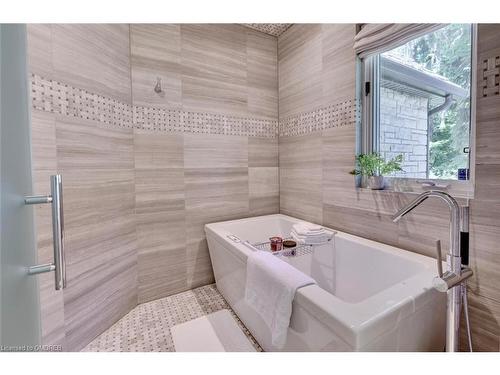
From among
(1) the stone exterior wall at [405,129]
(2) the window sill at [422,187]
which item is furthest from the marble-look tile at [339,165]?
(1) the stone exterior wall at [405,129]

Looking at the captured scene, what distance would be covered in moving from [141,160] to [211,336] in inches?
59.9

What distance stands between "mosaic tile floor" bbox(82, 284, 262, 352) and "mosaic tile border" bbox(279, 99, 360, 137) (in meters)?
1.84

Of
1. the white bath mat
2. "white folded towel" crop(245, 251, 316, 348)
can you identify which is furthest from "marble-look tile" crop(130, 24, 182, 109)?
the white bath mat

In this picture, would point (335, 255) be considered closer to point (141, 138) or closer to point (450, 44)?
point (450, 44)

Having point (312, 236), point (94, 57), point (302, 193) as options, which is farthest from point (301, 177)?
point (94, 57)

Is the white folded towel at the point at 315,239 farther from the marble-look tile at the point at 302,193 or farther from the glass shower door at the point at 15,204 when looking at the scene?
the glass shower door at the point at 15,204

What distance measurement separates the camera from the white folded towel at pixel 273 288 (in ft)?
3.87

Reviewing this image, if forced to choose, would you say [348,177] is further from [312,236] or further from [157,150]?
[157,150]

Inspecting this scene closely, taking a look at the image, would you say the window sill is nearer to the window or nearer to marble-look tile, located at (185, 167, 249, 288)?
the window

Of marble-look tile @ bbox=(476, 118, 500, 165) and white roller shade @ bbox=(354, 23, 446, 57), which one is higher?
white roller shade @ bbox=(354, 23, 446, 57)

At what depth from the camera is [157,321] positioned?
6.30 ft

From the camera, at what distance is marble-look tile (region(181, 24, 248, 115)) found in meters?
2.31

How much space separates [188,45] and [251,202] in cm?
170
